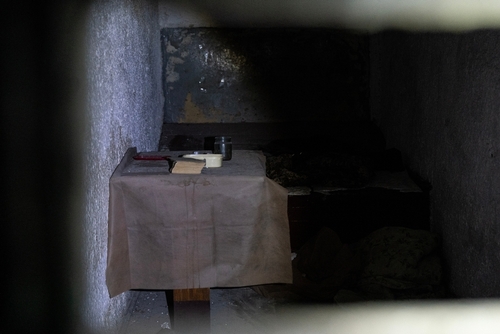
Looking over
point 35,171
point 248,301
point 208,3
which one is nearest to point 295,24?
point 208,3

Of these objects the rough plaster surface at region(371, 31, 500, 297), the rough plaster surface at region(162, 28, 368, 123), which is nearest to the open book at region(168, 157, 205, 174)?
the rough plaster surface at region(371, 31, 500, 297)

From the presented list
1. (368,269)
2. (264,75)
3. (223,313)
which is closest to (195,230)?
(223,313)

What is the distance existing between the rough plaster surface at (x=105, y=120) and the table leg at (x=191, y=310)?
0.34m

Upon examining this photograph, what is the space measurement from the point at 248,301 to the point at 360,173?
1452mm

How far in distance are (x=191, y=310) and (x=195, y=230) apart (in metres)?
0.46

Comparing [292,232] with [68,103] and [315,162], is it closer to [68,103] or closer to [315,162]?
[315,162]

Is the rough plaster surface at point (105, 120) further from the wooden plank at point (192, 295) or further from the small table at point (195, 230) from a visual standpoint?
the wooden plank at point (192, 295)

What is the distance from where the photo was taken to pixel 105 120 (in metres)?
2.63

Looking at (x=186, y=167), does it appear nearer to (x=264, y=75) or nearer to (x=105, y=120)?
(x=105, y=120)

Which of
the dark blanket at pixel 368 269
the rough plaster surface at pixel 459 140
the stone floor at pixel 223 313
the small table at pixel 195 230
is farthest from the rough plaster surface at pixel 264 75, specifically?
the small table at pixel 195 230

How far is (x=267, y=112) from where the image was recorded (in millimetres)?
6113

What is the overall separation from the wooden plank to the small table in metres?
0.15

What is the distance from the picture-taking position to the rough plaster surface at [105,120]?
2.34 meters

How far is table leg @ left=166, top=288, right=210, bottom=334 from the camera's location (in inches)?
102
